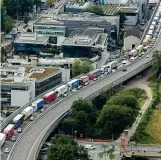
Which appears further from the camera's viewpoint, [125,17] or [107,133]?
[125,17]

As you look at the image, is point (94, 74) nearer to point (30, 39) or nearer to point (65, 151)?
point (30, 39)

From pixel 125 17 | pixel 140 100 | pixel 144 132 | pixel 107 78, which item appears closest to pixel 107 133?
pixel 144 132

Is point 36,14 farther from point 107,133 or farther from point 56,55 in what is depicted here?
point 107,133

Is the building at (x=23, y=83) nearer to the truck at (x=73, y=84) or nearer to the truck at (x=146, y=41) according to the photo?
the truck at (x=73, y=84)

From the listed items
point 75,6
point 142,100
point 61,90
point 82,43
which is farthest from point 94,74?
point 75,6

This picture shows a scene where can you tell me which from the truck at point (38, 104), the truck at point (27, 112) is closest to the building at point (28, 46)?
the truck at point (38, 104)

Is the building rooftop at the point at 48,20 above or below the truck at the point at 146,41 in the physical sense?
above
